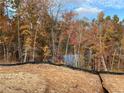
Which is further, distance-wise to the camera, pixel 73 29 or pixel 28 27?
pixel 73 29

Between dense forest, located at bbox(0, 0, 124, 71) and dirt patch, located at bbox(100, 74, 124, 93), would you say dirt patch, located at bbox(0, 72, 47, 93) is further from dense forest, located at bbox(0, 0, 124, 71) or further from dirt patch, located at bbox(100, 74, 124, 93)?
dense forest, located at bbox(0, 0, 124, 71)

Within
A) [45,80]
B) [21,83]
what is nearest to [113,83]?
[45,80]

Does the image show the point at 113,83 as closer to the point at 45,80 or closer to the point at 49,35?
the point at 45,80

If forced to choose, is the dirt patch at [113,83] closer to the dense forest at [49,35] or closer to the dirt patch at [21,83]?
the dirt patch at [21,83]

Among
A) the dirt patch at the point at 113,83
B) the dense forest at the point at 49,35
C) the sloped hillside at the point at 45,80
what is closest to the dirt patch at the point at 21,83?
the sloped hillside at the point at 45,80

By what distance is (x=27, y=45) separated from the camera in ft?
169

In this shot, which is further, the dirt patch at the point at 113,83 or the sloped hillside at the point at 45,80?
the dirt patch at the point at 113,83

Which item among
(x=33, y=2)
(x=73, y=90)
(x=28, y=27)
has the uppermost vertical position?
(x=33, y=2)

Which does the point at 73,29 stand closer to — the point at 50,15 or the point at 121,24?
the point at 50,15

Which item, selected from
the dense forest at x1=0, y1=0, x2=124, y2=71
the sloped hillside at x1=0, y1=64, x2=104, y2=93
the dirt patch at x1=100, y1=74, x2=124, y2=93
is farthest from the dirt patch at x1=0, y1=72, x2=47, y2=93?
the dense forest at x1=0, y1=0, x2=124, y2=71

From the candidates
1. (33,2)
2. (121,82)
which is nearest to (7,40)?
(33,2)

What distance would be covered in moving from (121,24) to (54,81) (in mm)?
79815

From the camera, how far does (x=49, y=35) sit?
5566 centimetres

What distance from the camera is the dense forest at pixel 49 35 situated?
5088 centimetres
